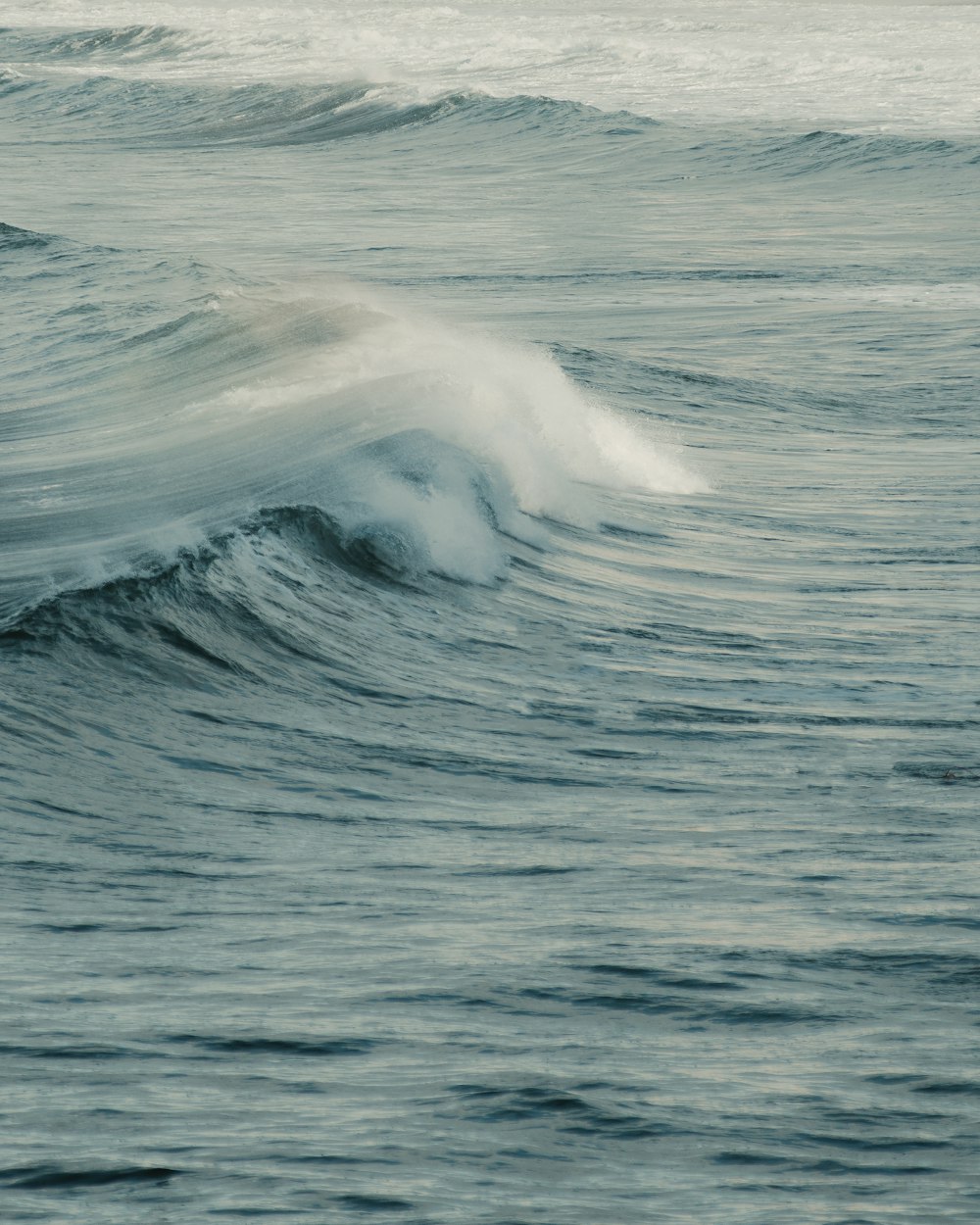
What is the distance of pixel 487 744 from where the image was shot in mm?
7812

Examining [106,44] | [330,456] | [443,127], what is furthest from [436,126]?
[330,456]

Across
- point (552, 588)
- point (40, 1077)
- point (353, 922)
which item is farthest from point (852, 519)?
point (40, 1077)

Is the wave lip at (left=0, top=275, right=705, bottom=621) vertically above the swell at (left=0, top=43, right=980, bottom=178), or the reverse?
the swell at (left=0, top=43, right=980, bottom=178)

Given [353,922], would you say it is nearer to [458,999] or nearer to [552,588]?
[458,999]

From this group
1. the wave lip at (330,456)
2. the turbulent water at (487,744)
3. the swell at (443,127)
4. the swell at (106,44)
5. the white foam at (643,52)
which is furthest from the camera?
the swell at (106,44)

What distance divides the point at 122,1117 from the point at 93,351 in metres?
14.0

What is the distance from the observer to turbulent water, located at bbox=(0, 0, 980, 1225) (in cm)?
437

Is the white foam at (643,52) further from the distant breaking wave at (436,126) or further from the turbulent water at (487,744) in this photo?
the turbulent water at (487,744)

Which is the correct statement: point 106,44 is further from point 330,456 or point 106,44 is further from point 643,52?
point 330,456

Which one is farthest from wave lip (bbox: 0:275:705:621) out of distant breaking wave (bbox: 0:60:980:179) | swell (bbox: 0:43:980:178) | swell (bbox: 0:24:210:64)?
swell (bbox: 0:24:210:64)

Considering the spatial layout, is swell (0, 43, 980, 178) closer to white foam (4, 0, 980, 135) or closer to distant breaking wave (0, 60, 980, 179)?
distant breaking wave (0, 60, 980, 179)

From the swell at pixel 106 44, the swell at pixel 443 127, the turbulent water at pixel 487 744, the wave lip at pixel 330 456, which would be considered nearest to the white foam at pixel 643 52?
the swell at pixel 106 44

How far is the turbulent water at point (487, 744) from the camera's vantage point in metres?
4.37

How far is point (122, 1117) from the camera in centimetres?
432
